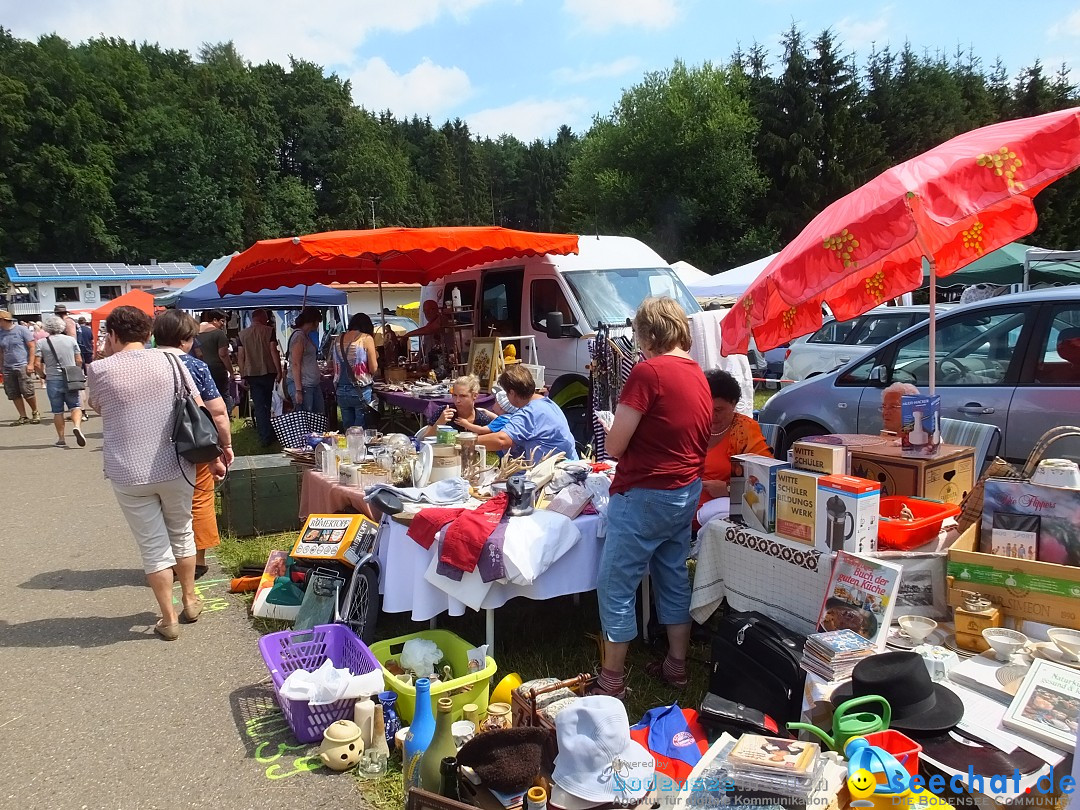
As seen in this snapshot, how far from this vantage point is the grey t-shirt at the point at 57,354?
11086 mm

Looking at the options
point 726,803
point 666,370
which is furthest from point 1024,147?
point 726,803

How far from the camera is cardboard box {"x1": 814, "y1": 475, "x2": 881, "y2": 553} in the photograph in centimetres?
291

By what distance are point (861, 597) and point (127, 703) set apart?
3485 mm

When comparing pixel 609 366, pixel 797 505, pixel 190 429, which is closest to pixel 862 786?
pixel 797 505

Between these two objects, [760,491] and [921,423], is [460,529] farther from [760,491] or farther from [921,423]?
[921,423]

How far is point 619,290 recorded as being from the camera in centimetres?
875

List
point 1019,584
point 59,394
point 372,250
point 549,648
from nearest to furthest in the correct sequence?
1. point 1019,584
2. point 549,648
3. point 372,250
4. point 59,394

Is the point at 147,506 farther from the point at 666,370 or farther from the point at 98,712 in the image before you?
the point at 666,370

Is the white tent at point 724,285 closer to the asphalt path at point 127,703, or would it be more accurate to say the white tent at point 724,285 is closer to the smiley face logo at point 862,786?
the asphalt path at point 127,703

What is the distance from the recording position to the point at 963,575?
9.34ft

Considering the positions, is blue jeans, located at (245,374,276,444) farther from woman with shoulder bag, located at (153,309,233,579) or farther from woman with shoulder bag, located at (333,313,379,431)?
woman with shoulder bag, located at (153,309,233,579)

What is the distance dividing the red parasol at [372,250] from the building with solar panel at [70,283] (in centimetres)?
3326

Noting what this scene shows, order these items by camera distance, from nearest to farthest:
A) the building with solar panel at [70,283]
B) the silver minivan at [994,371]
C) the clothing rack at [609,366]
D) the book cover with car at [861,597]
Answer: the book cover with car at [861,597] → the silver minivan at [994,371] → the clothing rack at [609,366] → the building with solar panel at [70,283]

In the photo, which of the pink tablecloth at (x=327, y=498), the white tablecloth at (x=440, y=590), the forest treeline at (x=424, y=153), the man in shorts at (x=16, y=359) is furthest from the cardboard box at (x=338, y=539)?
the forest treeline at (x=424, y=153)
